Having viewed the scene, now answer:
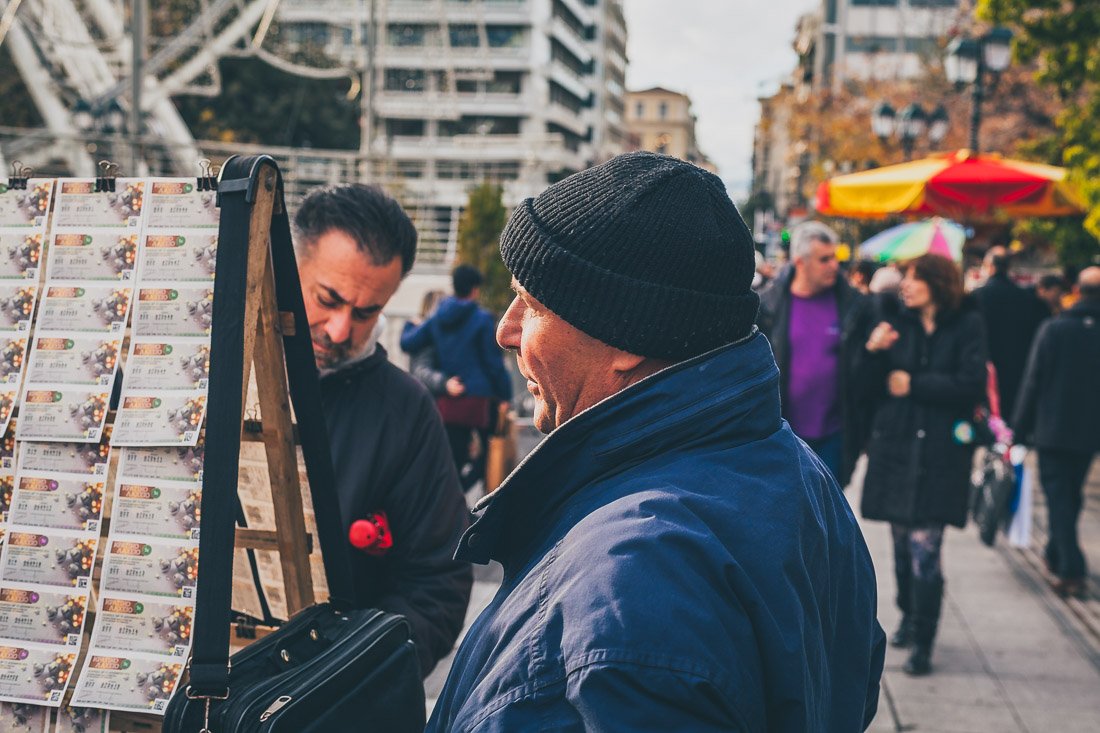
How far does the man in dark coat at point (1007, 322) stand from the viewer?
11.0m

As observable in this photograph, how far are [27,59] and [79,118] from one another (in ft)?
14.9

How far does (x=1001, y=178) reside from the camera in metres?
9.37

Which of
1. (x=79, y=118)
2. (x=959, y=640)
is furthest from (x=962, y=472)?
(x=79, y=118)

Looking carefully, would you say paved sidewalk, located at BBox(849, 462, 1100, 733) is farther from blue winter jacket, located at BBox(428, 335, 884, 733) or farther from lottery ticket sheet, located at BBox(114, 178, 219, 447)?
lottery ticket sheet, located at BBox(114, 178, 219, 447)

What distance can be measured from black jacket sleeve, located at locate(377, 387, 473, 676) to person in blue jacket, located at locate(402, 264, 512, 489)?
18.6ft

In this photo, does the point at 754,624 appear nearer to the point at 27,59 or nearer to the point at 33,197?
the point at 33,197

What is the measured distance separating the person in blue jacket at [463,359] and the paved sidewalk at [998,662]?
3086 mm

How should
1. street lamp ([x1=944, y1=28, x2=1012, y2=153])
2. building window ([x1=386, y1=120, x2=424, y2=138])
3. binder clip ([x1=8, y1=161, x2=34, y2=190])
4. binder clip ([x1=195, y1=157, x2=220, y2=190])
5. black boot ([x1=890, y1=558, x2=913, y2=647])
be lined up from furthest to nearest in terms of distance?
1. building window ([x1=386, y1=120, x2=424, y2=138])
2. street lamp ([x1=944, y1=28, x2=1012, y2=153])
3. black boot ([x1=890, y1=558, x2=913, y2=647])
4. binder clip ([x1=8, y1=161, x2=34, y2=190])
5. binder clip ([x1=195, y1=157, x2=220, y2=190])

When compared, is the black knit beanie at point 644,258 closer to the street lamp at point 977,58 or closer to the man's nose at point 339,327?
the man's nose at point 339,327

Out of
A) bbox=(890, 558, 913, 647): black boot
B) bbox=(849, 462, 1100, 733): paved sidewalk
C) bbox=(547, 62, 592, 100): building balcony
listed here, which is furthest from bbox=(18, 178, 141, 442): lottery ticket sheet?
bbox=(547, 62, 592, 100): building balcony

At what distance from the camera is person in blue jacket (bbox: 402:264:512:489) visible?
8.50 m

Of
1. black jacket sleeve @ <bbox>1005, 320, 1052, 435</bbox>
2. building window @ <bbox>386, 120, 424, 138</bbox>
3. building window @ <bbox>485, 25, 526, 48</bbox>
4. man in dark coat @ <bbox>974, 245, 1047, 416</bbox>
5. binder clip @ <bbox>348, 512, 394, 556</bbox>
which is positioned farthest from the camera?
building window @ <bbox>485, 25, 526, 48</bbox>

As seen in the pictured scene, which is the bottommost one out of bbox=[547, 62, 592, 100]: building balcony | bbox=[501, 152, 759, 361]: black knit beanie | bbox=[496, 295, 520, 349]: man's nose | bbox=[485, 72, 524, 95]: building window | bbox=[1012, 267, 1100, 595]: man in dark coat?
bbox=[1012, 267, 1100, 595]: man in dark coat

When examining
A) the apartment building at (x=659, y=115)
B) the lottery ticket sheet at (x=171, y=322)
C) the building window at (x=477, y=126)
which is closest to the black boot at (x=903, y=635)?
the lottery ticket sheet at (x=171, y=322)
